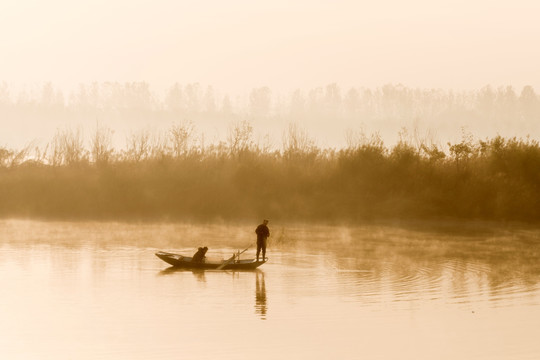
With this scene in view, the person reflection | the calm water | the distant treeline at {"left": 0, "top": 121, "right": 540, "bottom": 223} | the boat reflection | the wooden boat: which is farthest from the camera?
the distant treeline at {"left": 0, "top": 121, "right": 540, "bottom": 223}

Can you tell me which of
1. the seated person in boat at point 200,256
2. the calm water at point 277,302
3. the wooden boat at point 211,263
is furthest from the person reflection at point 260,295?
the seated person in boat at point 200,256

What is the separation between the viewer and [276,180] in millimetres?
62812

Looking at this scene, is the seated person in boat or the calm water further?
the seated person in boat

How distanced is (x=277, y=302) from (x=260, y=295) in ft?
4.52

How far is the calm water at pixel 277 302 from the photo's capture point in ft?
60.5

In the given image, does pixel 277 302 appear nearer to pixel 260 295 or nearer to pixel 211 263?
pixel 260 295

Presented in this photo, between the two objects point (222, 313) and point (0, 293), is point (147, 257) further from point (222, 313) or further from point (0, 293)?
point (222, 313)

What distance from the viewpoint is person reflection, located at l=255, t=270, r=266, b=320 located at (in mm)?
22766

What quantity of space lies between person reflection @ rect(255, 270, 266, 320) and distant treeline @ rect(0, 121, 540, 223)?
29498 millimetres

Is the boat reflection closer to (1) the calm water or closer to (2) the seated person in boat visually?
(1) the calm water

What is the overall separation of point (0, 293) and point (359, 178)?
38.5 m

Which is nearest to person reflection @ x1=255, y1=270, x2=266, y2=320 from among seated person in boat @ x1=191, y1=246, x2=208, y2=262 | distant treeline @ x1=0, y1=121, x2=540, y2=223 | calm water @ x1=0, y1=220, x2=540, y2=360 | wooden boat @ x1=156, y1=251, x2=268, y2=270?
calm water @ x1=0, y1=220, x2=540, y2=360

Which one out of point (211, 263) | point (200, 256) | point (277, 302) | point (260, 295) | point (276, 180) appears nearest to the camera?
point (277, 302)

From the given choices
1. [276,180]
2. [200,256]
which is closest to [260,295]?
[200,256]
